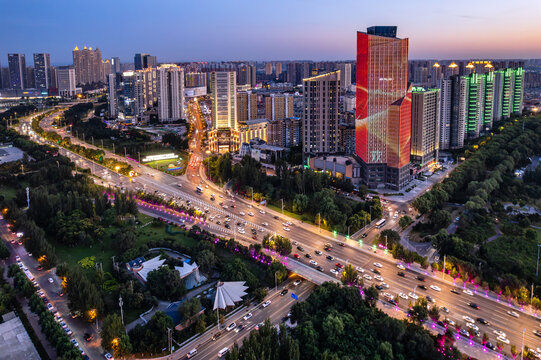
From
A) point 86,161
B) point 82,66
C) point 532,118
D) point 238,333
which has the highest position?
point 82,66

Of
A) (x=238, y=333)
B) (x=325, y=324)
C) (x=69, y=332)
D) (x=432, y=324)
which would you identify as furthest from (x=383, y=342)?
(x=69, y=332)

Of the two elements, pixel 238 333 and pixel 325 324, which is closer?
pixel 325 324

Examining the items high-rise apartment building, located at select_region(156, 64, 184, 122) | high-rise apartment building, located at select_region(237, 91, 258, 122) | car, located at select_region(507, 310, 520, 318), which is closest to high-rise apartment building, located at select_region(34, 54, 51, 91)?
high-rise apartment building, located at select_region(156, 64, 184, 122)

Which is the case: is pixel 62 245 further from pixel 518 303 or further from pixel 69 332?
pixel 518 303

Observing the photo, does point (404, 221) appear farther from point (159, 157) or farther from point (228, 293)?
point (159, 157)

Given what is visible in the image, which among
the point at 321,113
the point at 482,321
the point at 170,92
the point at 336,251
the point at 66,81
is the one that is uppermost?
the point at 66,81

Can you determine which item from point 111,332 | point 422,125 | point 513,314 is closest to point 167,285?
point 111,332

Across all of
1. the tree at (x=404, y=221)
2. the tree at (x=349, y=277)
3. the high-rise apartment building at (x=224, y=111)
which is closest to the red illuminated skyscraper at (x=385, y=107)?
the tree at (x=404, y=221)
